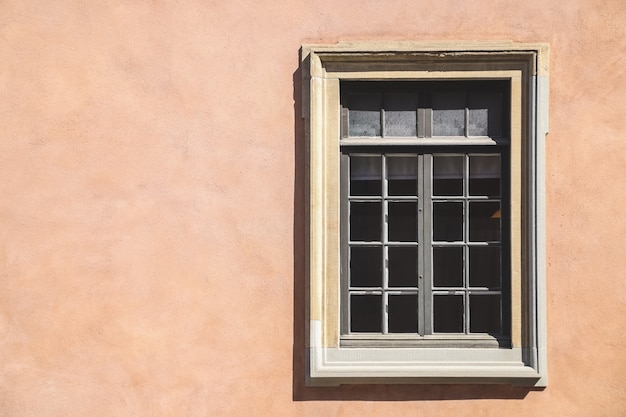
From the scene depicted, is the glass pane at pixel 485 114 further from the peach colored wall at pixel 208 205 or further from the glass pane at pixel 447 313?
the glass pane at pixel 447 313

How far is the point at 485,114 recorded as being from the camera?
5.50 metres

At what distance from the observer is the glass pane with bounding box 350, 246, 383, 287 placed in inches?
217

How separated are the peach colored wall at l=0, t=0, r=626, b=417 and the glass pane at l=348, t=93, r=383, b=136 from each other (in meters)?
0.44

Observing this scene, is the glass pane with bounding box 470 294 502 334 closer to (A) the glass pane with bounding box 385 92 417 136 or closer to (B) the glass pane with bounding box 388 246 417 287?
(B) the glass pane with bounding box 388 246 417 287

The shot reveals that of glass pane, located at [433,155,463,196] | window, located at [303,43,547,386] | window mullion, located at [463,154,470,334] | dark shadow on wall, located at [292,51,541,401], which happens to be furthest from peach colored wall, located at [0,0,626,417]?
glass pane, located at [433,155,463,196]

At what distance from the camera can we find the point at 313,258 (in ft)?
17.3

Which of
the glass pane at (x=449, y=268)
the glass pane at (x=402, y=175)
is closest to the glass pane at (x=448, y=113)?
the glass pane at (x=402, y=175)

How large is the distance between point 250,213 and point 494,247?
71.4 inches

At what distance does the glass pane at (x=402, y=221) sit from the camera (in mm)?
5500

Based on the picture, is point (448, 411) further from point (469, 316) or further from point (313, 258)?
point (313, 258)

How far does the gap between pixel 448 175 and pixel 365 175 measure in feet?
2.02

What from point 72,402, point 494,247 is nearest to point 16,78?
point 72,402

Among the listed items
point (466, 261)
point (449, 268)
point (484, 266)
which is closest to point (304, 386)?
point (449, 268)

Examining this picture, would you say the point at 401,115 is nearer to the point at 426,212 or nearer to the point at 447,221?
the point at 426,212
